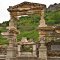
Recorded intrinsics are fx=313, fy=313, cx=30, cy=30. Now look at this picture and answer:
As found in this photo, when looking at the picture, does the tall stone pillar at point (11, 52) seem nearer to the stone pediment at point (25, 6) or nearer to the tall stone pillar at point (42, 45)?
the tall stone pillar at point (42, 45)

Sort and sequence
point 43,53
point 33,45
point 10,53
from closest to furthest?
point 43,53 < point 10,53 < point 33,45

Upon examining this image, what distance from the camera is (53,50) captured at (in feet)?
74.6

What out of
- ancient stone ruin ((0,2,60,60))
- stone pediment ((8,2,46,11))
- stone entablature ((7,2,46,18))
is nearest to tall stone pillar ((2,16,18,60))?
ancient stone ruin ((0,2,60,60))

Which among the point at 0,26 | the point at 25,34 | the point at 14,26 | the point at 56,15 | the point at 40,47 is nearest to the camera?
the point at 40,47

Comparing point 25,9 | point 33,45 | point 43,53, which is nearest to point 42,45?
point 43,53

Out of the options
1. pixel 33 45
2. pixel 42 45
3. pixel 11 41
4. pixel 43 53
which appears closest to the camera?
pixel 43 53

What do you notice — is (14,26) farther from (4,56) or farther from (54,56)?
(54,56)

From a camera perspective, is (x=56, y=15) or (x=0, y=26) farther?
(x=56, y=15)

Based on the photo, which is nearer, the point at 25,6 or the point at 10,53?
the point at 10,53

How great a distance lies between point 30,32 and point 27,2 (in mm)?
34949

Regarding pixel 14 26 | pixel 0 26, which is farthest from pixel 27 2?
pixel 0 26

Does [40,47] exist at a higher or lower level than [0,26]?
lower

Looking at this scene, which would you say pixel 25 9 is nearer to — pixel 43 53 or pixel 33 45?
pixel 33 45

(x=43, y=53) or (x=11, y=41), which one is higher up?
(x=11, y=41)
